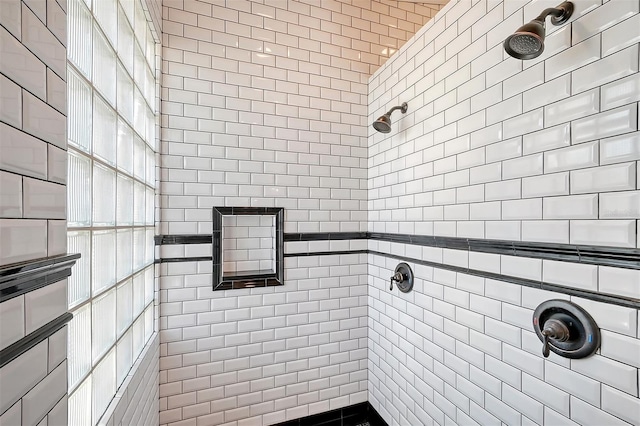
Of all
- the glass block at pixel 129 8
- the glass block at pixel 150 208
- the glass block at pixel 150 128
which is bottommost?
the glass block at pixel 150 208

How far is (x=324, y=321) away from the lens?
199 cm

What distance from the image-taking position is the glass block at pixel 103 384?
900mm

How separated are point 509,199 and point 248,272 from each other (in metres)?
1.50

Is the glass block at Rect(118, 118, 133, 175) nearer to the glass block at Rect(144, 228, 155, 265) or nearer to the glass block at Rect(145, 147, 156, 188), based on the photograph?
the glass block at Rect(145, 147, 156, 188)

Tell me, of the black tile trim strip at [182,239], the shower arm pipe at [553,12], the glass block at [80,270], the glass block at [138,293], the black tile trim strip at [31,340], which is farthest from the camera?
the black tile trim strip at [182,239]

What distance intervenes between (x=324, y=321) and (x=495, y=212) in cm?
131

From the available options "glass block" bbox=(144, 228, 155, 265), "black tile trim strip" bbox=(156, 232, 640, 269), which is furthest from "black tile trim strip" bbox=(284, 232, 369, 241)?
"glass block" bbox=(144, 228, 155, 265)

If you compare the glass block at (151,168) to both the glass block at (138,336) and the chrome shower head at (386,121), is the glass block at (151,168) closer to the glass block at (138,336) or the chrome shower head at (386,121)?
the glass block at (138,336)

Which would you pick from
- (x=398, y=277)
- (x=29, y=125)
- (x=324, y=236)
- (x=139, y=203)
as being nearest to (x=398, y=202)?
(x=398, y=277)

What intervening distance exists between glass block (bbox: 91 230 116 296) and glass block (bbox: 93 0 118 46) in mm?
682

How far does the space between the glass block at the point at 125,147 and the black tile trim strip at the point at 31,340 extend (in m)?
0.69

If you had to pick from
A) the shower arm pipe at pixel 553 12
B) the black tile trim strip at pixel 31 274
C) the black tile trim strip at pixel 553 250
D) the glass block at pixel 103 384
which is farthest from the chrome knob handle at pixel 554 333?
the glass block at pixel 103 384

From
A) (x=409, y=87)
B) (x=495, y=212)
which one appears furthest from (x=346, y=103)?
(x=495, y=212)

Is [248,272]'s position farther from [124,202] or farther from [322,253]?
[124,202]
